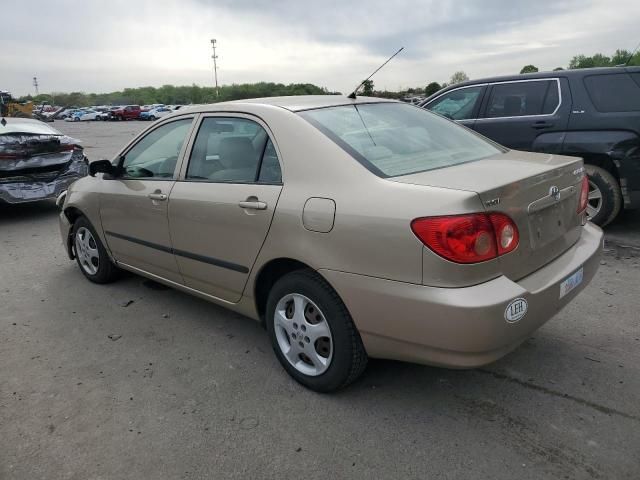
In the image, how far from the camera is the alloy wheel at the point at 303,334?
2811mm

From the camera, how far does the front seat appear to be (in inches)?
125

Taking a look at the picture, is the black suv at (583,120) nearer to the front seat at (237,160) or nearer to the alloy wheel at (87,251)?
the front seat at (237,160)

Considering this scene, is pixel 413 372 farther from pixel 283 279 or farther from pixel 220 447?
pixel 220 447

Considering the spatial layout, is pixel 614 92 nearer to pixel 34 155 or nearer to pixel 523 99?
pixel 523 99

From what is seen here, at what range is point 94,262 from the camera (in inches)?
190

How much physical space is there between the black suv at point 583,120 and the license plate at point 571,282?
3.25 m

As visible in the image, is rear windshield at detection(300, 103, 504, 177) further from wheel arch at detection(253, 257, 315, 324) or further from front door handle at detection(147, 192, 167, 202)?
front door handle at detection(147, 192, 167, 202)

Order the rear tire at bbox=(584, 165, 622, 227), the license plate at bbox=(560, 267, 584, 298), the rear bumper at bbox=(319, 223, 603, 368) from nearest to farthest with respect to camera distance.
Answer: the rear bumper at bbox=(319, 223, 603, 368), the license plate at bbox=(560, 267, 584, 298), the rear tire at bbox=(584, 165, 622, 227)

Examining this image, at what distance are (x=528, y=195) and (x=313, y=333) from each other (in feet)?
4.25

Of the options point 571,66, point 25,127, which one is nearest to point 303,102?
point 25,127

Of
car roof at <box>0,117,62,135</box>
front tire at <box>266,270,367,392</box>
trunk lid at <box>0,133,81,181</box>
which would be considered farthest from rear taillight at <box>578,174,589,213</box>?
car roof at <box>0,117,62,135</box>

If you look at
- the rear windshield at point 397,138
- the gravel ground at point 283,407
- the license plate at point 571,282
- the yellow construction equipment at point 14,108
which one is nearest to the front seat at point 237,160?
the rear windshield at point 397,138

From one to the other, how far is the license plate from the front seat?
1.79 meters

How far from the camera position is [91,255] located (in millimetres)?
4793
